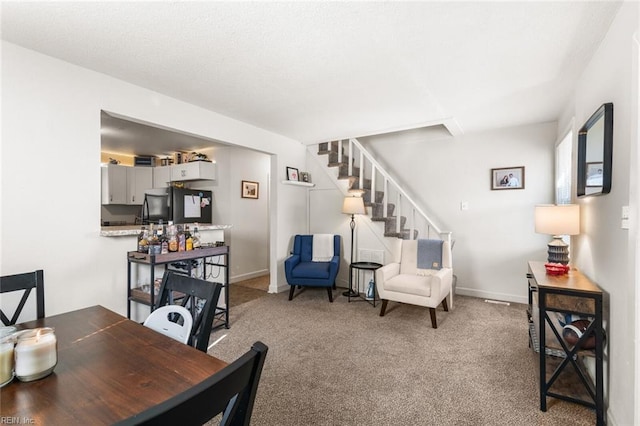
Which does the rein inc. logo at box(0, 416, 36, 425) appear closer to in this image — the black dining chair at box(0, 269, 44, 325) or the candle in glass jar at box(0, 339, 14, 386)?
the candle in glass jar at box(0, 339, 14, 386)

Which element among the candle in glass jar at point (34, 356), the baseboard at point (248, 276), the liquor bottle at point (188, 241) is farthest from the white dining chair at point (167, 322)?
the baseboard at point (248, 276)

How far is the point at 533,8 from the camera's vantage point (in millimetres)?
1715

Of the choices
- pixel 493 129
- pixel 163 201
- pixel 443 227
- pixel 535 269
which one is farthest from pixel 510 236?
pixel 163 201

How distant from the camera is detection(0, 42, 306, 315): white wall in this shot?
2.12 meters

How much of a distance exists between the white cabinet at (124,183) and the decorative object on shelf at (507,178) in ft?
19.7

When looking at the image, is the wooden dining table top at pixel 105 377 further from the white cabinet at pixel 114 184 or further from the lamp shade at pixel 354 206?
the white cabinet at pixel 114 184

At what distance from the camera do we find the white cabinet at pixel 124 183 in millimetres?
5617

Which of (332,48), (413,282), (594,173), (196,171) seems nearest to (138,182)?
(196,171)

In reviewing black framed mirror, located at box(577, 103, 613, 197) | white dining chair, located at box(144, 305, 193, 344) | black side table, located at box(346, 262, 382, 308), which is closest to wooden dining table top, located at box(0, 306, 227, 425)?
white dining chair, located at box(144, 305, 193, 344)

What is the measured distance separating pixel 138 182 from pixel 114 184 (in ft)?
1.38

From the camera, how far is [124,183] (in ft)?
19.2

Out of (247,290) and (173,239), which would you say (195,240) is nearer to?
(173,239)

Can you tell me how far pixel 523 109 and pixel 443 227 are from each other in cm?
185

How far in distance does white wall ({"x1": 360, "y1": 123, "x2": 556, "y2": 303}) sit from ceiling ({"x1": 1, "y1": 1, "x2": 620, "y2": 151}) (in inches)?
33.9
